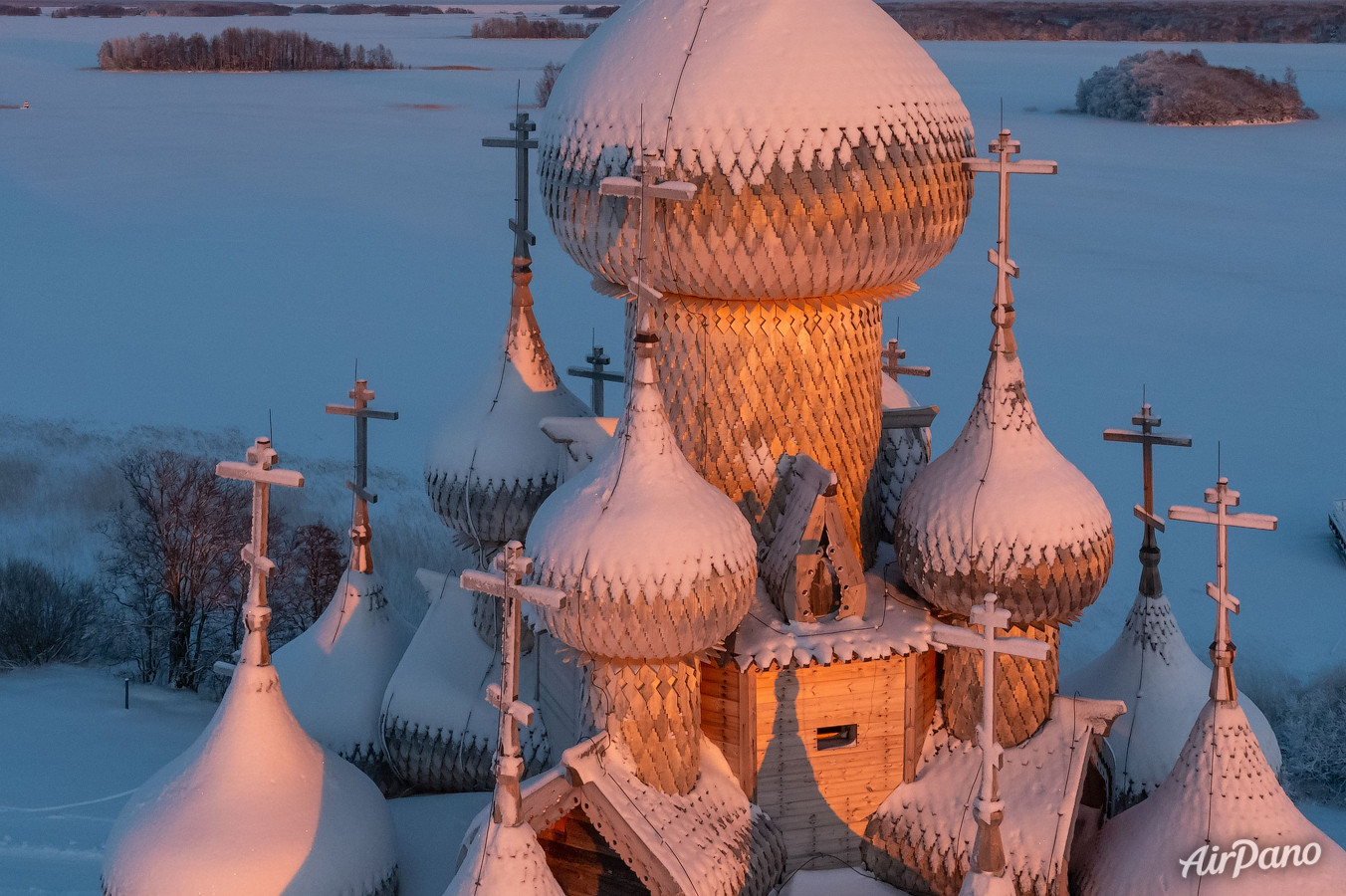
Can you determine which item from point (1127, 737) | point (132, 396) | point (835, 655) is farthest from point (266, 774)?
point (132, 396)

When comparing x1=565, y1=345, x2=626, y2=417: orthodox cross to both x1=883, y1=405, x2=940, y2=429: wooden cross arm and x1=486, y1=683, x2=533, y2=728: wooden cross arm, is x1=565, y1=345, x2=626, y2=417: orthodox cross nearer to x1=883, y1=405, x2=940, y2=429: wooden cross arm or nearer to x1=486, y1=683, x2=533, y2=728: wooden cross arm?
x1=883, y1=405, x2=940, y2=429: wooden cross arm

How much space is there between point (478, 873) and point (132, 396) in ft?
86.5

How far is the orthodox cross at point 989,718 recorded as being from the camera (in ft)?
34.1

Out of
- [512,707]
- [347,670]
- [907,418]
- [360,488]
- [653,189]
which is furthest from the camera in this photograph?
[360,488]

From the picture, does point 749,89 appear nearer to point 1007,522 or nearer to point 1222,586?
point 1007,522

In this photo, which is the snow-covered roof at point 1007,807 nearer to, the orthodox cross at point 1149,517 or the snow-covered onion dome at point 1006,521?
the snow-covered onion dome at point 1006,521

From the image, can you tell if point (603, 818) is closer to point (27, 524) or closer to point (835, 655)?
point (835, 655)

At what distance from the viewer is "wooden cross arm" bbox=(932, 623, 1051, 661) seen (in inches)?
407

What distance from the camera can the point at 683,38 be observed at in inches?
479

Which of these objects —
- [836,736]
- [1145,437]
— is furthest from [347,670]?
[1145,437]

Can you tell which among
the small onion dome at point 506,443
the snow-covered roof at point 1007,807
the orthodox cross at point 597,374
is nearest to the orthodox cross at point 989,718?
the snow-covered roof at point 1007,807

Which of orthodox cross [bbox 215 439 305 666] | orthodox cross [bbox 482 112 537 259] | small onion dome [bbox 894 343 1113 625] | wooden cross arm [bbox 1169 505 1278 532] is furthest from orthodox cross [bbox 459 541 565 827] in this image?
orthodox cross [bbox 482 112 537 259]

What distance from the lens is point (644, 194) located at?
1120cm

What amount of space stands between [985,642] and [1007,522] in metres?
1.79
